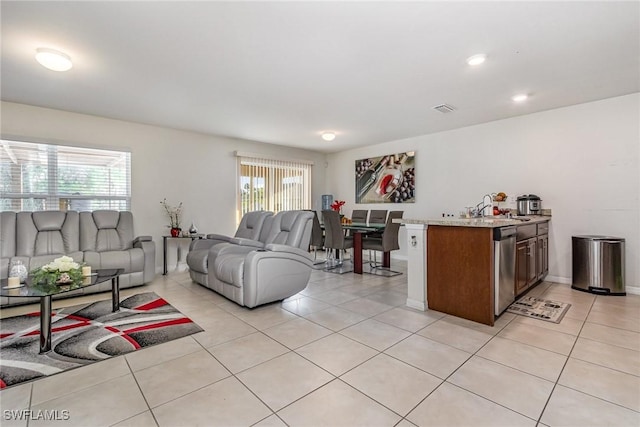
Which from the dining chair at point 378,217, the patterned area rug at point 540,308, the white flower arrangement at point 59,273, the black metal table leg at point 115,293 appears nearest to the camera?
the white flower arrangement at point 59,273

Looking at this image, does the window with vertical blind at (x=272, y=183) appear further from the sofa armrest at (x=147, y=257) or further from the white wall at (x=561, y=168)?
the white wall at (x=561, y=168)

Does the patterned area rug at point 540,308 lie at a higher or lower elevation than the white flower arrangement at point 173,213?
lower

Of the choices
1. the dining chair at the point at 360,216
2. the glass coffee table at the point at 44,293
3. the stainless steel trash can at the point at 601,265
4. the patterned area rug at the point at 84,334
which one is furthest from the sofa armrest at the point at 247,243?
the stainless steel trash can at the point at 601,265

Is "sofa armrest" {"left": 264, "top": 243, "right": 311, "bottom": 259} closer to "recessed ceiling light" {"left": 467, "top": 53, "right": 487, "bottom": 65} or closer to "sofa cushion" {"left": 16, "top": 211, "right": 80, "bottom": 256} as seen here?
"recessed ceiling light" {"left": 467, "top": 53, "right": 487, "bottom": 65}

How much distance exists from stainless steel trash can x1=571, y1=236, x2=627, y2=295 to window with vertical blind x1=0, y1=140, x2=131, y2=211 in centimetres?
644

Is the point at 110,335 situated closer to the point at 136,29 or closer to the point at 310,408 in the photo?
the point at 310,408

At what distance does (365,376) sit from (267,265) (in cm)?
154

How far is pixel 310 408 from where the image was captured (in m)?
1.55

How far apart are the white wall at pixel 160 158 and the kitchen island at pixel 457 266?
3.80 meters

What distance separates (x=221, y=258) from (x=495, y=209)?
150 inches

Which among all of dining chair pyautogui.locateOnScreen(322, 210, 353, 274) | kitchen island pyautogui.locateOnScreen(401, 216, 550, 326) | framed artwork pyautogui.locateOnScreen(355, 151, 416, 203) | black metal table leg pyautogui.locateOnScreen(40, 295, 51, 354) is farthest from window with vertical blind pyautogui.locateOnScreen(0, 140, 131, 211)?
framed artwork pyautogui.locateOnScreen(355, 151, 416, 203)

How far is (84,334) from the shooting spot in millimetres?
2465

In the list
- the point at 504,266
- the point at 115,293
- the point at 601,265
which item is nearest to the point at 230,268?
the point at 115,293

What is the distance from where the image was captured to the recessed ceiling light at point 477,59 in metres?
2.63
